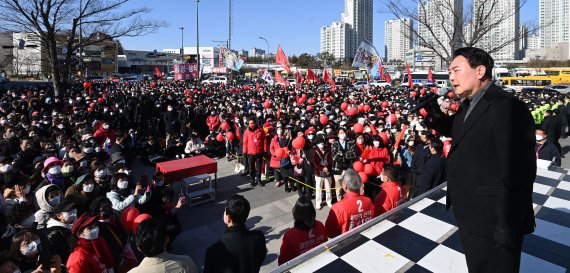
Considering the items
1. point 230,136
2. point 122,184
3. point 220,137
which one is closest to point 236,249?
point 122,184

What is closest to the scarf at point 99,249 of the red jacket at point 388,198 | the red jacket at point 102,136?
the red jacket at point 388,198

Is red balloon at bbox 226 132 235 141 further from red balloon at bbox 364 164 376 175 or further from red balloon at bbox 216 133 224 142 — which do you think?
red balloon at bbox 364 164 376 175

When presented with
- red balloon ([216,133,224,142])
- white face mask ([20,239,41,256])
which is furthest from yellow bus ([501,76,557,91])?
white face mask ([20,239,41,256])

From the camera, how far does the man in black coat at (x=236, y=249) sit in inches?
106

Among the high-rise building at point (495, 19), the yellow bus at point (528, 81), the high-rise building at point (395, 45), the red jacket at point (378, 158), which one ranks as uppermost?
the high-rise building at point (395, 45)

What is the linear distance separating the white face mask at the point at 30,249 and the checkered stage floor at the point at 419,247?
7.51 ft

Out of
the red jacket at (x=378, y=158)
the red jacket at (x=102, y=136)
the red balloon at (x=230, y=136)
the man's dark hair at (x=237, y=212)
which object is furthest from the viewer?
the red balloon at (x=230, y=136)

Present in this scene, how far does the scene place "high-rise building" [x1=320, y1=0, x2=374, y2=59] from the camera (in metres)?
96.8

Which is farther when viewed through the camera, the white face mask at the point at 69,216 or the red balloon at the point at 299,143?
the red balloon at the point at 299,143

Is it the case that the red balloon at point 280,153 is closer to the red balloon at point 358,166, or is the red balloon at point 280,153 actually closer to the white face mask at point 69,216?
the red balloon at point 358,166

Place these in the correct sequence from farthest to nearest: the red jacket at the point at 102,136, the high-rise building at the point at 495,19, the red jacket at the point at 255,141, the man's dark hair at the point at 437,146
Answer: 1. the high-rise building at the point at 495,19
2. the red jacket at the point at 102,136
3. the red jacket at the point at 255,141
4. the man's dark hair at the point at 437,146

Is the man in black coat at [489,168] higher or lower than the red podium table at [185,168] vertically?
higher

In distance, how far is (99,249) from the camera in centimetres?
341

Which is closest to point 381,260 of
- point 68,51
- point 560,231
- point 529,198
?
point 529,198
